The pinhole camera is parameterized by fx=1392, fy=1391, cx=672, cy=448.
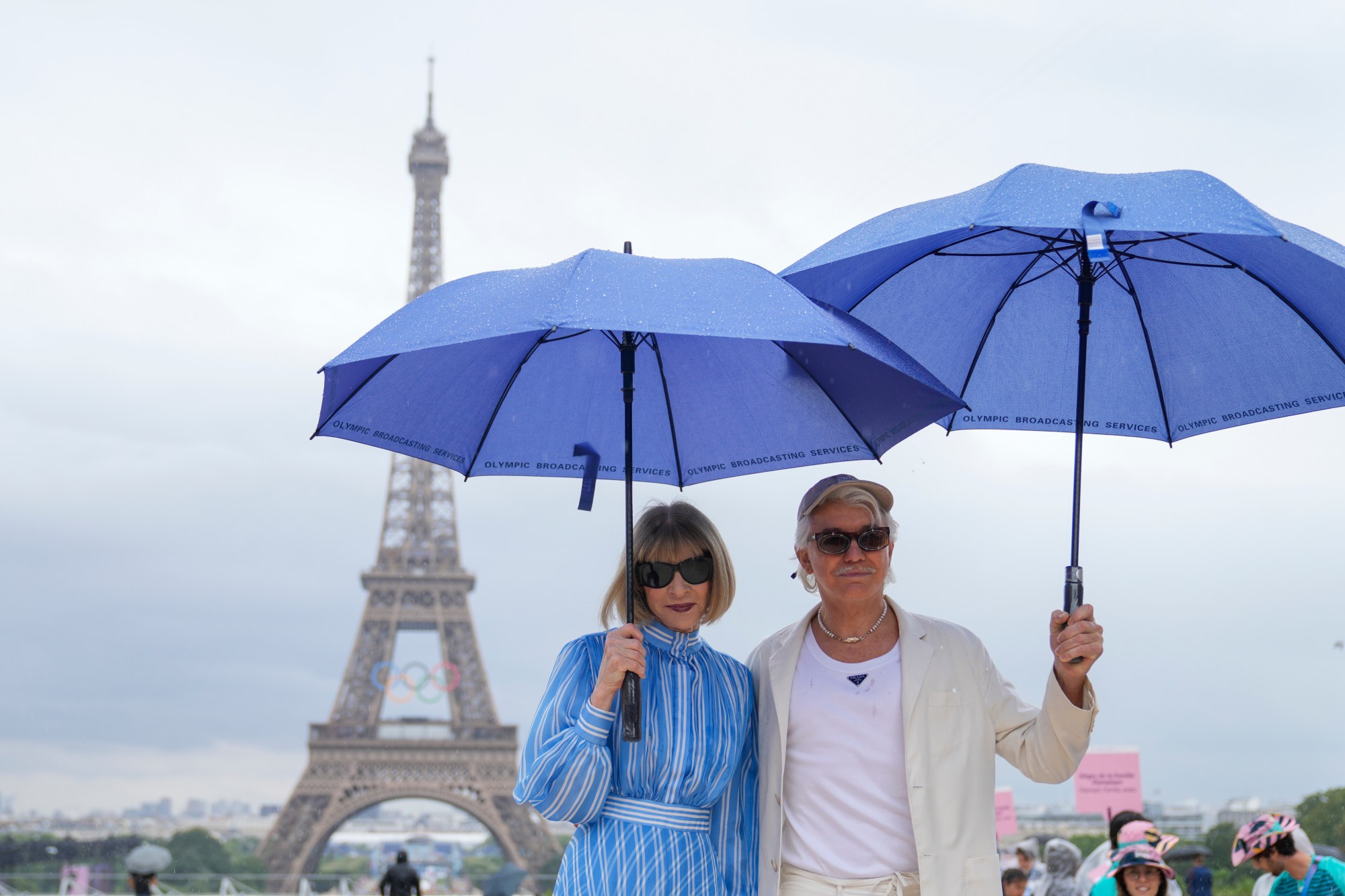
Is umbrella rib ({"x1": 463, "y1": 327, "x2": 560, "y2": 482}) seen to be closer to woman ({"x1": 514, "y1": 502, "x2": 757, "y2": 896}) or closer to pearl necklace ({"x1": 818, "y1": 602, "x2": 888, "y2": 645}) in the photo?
woman ({"x1": 514, "y1": 502, "x2": 757, "y2": 896})

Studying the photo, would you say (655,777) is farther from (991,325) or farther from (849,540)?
(991,325)

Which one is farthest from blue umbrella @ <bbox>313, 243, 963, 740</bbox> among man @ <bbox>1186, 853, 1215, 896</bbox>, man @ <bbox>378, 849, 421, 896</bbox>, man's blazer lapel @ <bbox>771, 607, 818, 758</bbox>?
man @ <bbox>378, 849, 421, 896</bbox>

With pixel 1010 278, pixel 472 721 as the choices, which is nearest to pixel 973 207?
pixel 1010 278

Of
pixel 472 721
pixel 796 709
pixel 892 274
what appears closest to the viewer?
pixel 796 709

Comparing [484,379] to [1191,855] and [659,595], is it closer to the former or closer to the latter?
[659,595]

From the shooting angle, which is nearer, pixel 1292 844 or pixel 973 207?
pixel 973 207

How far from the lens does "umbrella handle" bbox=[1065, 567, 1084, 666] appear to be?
355 centimetres

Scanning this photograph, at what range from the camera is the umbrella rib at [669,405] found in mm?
4305

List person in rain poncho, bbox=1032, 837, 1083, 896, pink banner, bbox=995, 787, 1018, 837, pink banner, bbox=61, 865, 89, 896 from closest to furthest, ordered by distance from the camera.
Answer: person in rain poncho, bbox=1032, 837, 1083, 896, pink banner, bbox=995, 787, 1018, 837, pink banner, bbox=61, 865, 89, 896

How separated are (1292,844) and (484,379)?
3286 mm

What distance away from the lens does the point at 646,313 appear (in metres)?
3.10

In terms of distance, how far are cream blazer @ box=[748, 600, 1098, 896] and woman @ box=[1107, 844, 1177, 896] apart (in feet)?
4.40

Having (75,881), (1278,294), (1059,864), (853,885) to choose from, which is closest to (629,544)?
(853,885)

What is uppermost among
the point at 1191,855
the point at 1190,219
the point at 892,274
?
the point at 892,274
